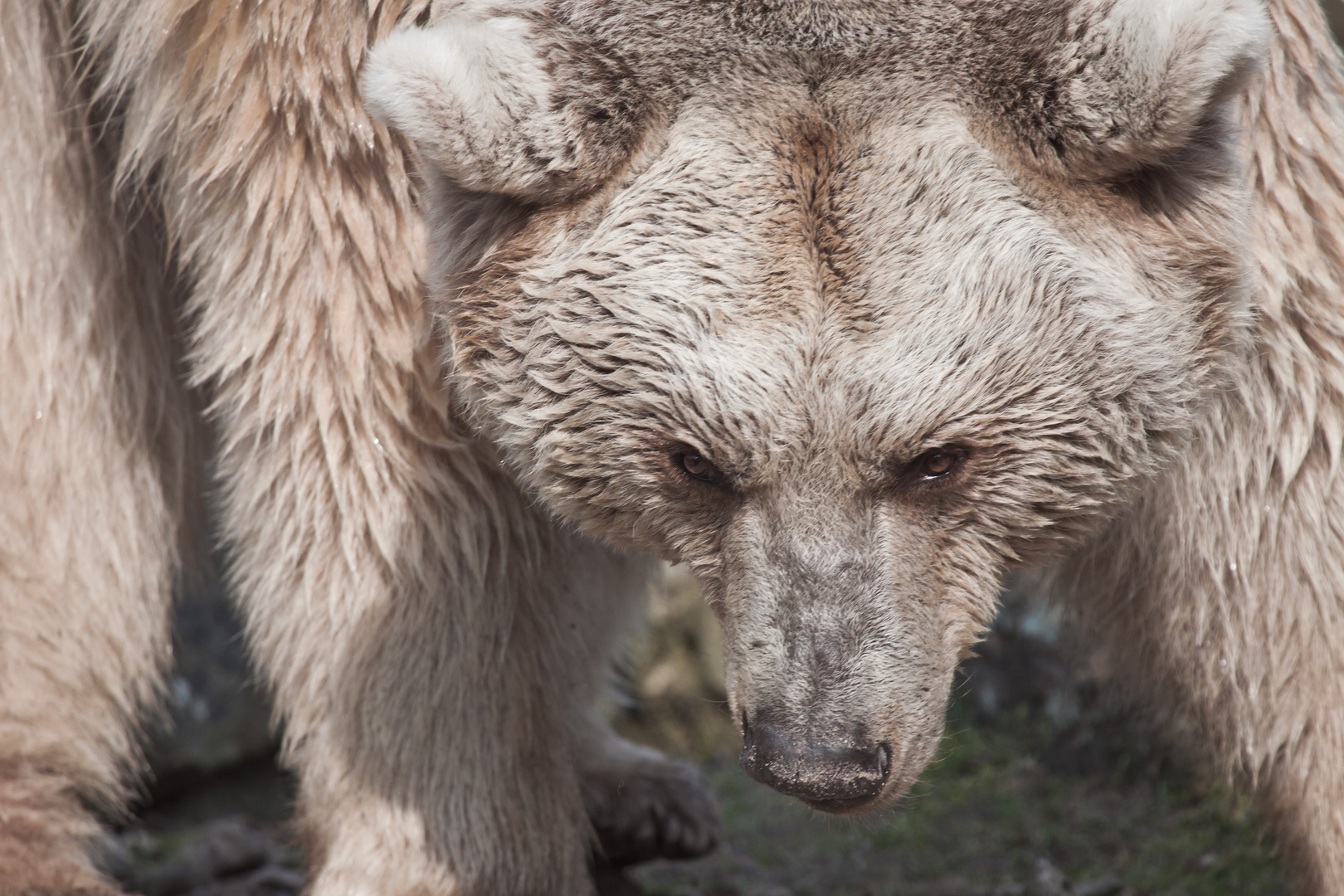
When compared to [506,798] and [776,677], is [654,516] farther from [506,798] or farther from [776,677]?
[506,798]

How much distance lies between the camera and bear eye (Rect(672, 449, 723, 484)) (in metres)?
2.67

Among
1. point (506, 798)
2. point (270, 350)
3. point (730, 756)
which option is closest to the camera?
point (270, 350)

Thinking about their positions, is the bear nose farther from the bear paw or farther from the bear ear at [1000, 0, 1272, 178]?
the bear paw

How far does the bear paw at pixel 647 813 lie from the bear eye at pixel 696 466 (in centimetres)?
199

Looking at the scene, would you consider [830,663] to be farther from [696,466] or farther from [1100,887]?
[1100,887]

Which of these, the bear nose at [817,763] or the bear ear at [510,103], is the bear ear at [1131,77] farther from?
the bear nose at [817,763]

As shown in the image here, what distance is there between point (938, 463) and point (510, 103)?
1.02 metres

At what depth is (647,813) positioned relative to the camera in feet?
14.7

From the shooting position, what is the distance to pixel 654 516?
286cm

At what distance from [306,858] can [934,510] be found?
6.46 feet

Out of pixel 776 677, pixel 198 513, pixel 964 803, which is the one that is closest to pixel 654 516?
pixel 776 677

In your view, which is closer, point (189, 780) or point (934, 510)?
point (934, 510)

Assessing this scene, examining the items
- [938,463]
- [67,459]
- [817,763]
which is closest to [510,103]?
[938,463]

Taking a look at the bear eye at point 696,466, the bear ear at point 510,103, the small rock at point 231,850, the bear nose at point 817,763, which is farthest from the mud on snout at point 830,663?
the small rock at point 231,850
